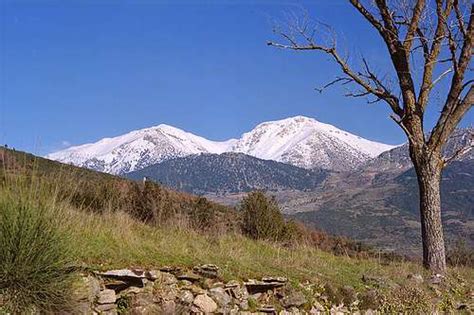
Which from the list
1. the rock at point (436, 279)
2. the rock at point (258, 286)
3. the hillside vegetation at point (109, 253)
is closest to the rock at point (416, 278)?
the hillside vegetation at point (109, 253)

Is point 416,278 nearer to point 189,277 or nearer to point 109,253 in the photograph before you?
point 189,277

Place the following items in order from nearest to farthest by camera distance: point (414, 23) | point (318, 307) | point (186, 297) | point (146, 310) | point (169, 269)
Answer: point (146, 310)
point (186, 297)
point (169, 269)
point (318, 307)
point (414, 23)

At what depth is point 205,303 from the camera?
8328 mm

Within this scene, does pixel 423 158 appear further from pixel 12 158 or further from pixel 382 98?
pixel 12 158

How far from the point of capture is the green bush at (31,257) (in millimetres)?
6531

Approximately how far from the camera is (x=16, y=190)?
22.9 feet

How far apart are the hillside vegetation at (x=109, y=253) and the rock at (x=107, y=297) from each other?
338mm

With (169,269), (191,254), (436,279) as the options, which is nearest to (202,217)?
(436,279)

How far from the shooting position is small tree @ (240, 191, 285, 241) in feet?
56.1

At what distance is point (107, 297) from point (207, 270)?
1721 millimetres

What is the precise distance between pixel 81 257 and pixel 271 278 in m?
3.01

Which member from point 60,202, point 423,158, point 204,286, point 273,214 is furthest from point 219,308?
point 273,214

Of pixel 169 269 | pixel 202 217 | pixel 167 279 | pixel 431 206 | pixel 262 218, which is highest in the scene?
pixel 431 206

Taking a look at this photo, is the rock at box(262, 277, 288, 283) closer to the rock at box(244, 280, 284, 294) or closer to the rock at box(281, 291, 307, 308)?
the rock at box(244, 280, 284, 294)
